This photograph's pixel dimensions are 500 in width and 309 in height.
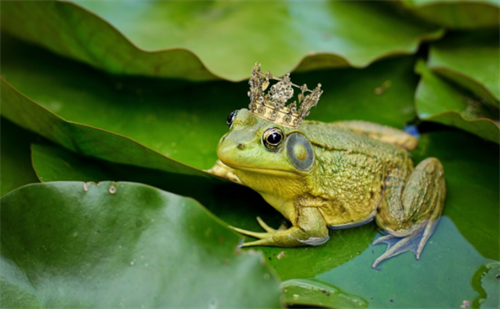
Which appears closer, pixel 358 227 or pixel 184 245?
pixel 184 245

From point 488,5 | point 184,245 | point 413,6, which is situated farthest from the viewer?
point 413,6

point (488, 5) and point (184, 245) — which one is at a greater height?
point (488, 5)

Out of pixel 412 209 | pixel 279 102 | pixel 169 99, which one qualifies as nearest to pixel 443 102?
pixel 412 209

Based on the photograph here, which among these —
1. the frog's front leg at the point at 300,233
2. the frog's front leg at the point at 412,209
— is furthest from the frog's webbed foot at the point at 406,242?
the frog's front leg at the point at 300,233

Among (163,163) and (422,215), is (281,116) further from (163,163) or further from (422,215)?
(422,215)

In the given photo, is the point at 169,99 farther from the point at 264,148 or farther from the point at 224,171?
the point at 264,148

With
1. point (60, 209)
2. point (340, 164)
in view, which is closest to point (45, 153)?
point (60, 209)

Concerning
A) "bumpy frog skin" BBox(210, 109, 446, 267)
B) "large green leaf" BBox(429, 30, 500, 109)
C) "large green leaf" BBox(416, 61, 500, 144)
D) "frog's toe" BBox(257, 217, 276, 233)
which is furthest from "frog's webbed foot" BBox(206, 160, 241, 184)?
"large green leaf" BBox(429, 30, 500, 109)
